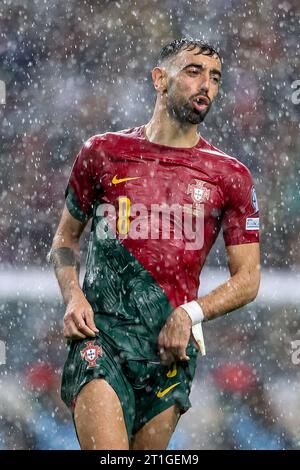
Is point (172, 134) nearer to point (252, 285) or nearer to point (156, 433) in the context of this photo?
point (252, 285)

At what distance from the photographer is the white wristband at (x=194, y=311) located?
11.0 ft

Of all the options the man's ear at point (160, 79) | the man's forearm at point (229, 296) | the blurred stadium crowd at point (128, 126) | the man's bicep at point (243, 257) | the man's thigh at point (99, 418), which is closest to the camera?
the man's thigh at point (99, 418)

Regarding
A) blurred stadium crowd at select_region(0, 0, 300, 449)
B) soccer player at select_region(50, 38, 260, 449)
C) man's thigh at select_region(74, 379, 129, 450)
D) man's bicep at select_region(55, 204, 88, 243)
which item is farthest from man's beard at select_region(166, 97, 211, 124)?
blurred stadium crowd at select_region(0, 0, 300, 449)

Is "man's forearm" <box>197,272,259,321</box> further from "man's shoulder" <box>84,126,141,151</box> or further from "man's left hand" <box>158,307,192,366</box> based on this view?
"man's shoulder" <box>84,126,141,151</box>

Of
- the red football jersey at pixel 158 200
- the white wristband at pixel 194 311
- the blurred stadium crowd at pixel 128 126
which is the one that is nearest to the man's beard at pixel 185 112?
the red football jersey at pixel 158 200

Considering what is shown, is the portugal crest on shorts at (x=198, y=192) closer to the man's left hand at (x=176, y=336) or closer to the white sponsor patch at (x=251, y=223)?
the white sponsor patch at (x=251, y=223)

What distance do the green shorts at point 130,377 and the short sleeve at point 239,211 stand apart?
406 mm

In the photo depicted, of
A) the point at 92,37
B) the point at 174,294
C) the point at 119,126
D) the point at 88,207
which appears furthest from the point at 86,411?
the point at 92,37

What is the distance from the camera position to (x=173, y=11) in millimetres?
7641

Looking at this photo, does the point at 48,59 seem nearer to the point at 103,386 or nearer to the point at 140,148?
the point at 140,148

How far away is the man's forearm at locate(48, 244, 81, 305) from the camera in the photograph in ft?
11.5

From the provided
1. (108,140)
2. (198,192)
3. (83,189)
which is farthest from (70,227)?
(198,192)

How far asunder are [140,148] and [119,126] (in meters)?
3.71

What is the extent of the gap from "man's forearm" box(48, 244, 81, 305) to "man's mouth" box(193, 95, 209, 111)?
65cm
